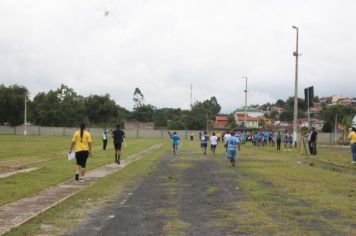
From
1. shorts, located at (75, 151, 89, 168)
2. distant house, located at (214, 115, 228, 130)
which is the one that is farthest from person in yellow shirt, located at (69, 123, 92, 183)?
distant house, located at (214, 115, 228, 130)

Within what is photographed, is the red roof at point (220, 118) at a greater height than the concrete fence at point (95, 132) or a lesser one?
greater

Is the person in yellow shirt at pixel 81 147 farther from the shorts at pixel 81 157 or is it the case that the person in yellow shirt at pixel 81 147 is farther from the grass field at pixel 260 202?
the grass field at pixel 260 202

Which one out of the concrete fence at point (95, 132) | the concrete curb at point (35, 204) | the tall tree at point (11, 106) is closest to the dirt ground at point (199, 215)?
the concrete curb at point (35, 204)

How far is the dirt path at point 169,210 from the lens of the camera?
8875 millimetres

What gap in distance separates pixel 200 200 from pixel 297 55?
117ft

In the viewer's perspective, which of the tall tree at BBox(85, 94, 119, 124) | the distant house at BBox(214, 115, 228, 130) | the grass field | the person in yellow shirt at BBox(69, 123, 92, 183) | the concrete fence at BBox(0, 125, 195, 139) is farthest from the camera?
the distant house at BBox(214, 115, 228, 130)

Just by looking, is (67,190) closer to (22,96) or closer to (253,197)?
(253,197)

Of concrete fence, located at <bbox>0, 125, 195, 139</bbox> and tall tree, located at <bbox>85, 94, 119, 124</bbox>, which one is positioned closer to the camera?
concrete fence, located at <bbox>0, 125, 195, 139</bbox>

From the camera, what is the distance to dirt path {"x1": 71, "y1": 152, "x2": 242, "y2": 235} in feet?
29.1

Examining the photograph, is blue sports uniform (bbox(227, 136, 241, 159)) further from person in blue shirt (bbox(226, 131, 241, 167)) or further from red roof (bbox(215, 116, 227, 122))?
red roof (bbox(215, 116, 227, 122))

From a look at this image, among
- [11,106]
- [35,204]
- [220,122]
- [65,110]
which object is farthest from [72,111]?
[35,204]

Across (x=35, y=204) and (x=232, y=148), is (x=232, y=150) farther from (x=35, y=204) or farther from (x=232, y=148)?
(x=35, y=204)

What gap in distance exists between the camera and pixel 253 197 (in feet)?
42.6

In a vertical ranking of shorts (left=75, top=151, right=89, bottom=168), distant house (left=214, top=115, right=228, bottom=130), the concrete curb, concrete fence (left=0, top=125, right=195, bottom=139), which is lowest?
the concrete curb
